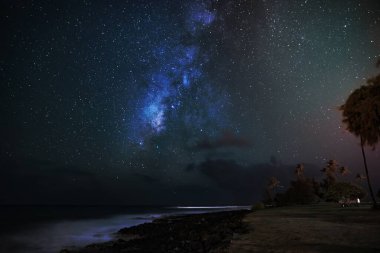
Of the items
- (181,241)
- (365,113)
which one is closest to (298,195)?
(365,113)

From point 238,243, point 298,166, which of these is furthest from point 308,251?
point 298,166

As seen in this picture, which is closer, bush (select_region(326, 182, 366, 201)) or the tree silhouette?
bush (select_region(326, 182, 366, 201))

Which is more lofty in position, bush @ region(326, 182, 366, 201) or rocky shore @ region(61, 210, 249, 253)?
bush @ region(326, 182, 366, 201)

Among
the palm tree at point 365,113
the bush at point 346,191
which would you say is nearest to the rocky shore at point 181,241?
the palm tree at point 365,113

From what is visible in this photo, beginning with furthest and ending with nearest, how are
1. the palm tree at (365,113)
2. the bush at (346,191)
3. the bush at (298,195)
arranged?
the bush at (298,195), the bush at (346,191), the palm tree at (365,113)

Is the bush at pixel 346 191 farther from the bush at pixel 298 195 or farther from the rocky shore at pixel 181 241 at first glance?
the rocky shore at pixel 181 241

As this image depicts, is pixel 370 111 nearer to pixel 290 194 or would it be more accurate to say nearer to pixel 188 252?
pixel 188 252

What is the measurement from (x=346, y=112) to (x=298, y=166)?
289 feet

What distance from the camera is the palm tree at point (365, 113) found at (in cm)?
3266

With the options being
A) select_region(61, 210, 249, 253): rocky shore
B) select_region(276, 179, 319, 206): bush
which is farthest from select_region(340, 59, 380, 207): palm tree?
select_region(276, 179, 319, 206): bush

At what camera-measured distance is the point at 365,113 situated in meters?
34.9

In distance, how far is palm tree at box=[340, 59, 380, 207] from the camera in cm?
3266

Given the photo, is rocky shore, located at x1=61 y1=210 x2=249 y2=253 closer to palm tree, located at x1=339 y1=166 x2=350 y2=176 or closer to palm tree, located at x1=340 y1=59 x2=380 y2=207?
palm tree, located at x1=340 y1=59 x2=380 y2=207

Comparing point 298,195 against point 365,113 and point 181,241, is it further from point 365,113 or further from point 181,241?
point 181,241
